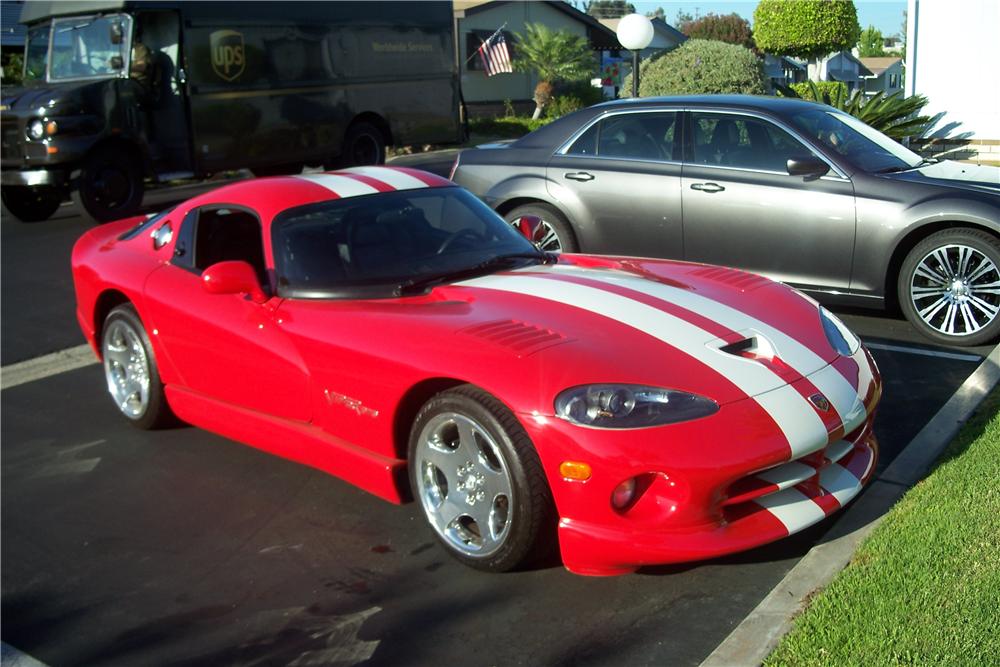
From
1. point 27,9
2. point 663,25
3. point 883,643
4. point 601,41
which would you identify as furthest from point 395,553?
point 663,25

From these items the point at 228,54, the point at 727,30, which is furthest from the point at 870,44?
the point at 228,54

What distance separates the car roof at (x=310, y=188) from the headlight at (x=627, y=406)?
82.5 inches

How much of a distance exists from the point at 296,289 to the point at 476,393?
1333 mm

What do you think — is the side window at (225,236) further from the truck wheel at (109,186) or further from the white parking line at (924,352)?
the truck wheel at (109,186)

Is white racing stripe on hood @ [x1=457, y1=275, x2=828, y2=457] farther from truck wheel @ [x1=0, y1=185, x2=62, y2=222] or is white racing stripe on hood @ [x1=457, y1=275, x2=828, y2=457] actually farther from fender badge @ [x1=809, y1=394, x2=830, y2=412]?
truck wheel @ [x1=0, y1=185, x2=62, y2=222]

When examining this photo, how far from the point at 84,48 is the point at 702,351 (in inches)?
512

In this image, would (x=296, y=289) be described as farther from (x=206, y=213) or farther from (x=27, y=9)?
(x=27, y=9)

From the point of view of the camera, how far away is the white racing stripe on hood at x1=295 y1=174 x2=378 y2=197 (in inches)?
208

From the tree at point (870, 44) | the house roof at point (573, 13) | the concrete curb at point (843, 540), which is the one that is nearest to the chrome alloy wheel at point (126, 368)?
the concrete curb at point (843, 540)

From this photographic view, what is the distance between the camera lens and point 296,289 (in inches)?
189

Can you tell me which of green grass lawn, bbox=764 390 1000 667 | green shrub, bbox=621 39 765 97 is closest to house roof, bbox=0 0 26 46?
green shrub, bbox=621 39 765 97

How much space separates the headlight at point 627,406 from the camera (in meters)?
3.60

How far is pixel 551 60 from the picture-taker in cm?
3572

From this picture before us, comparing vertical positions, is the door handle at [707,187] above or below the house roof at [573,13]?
below
